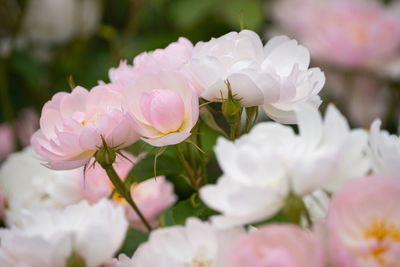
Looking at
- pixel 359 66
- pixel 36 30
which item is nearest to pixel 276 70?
pixel 359 66

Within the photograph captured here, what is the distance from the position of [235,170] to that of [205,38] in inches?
36.6

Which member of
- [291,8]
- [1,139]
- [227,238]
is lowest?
[1,139]

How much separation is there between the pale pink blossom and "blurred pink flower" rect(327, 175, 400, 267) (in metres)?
0.12

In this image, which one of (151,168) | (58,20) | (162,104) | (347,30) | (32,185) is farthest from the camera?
(58,20)

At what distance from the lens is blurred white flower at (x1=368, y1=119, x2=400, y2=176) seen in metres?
0.31

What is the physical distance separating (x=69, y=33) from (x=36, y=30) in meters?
0.06

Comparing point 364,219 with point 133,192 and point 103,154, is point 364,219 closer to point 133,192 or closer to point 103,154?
point 103,154

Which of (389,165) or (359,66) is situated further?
(359,66)

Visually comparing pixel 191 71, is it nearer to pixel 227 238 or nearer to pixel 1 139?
pixel 227 238

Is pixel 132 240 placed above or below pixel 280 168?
below

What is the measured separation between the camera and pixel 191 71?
37cm

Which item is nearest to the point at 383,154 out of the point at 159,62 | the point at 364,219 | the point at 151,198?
the point at 364,219

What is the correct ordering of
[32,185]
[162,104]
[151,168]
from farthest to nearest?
[32,185]
[151,168]
[162,104]

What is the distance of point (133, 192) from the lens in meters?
0.57
